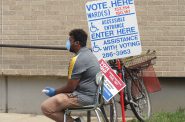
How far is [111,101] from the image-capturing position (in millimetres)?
6922

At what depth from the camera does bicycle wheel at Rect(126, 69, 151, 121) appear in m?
7.50

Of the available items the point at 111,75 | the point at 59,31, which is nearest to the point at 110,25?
the point at 111,75

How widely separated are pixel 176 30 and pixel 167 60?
525mm

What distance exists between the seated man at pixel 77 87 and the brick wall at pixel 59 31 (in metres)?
2.40

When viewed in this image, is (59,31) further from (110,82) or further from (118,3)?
(110,82)

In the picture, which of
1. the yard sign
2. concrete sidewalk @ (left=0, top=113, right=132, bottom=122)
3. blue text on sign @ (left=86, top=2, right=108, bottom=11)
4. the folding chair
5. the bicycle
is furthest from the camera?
concrete sidewalk @ (left=0, top=113, right=132, bottom=122)

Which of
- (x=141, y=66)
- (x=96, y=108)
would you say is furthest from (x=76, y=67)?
(x=141, y=66)

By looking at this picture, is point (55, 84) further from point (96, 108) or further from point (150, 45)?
point (96, 108)

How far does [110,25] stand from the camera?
666 centimetres

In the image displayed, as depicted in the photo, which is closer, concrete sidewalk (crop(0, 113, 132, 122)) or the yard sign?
the yard sign

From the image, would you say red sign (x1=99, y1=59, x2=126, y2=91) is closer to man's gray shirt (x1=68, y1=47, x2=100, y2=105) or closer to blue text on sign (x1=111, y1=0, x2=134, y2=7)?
man's gray shirt (x1=68, y1=47, x2=100, y2=105)

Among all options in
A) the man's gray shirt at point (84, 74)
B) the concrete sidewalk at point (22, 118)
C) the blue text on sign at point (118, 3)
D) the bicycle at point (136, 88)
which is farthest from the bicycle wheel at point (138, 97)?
the man's gray shirt at point (84, 74)

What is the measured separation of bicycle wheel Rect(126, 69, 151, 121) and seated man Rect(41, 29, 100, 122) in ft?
5.12

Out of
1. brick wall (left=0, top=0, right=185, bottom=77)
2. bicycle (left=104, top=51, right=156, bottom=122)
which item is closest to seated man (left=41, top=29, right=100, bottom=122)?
bicycle (left=104, top=51, right=156, bottom=122)
